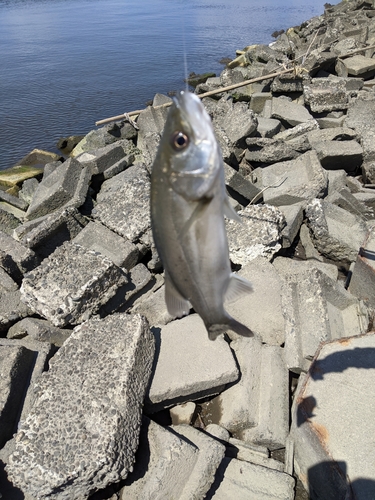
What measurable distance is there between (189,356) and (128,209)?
2.37 meters

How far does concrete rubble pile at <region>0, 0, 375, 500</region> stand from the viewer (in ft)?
10.5

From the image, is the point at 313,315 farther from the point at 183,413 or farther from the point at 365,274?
the point at 183,413

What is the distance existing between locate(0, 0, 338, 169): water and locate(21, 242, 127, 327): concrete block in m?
9.72

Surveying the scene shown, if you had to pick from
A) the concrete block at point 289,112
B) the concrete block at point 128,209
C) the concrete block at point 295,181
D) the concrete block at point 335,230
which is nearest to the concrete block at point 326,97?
the concrete block at point 289,112

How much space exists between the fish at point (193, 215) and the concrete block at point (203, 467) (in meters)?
1.60

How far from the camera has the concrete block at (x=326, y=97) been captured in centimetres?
919

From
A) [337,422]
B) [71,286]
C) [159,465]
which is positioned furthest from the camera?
[71,286]

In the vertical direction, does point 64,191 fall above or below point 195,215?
below

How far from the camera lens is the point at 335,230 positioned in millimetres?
5648

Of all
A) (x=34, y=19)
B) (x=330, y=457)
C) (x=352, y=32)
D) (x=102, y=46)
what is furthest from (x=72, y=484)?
(x=34, y=19)

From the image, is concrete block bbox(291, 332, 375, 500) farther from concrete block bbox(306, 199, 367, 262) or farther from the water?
the water

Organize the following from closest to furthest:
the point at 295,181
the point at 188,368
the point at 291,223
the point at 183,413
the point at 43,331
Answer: the point at 188,368 < the point at 183,413 < the point at 43,331 < the point at 291,223 < the point at 295,181

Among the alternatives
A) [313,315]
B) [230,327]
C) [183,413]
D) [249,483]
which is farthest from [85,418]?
[313,315]

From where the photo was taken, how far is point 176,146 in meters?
1.79
